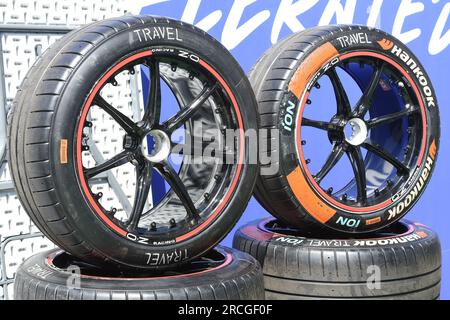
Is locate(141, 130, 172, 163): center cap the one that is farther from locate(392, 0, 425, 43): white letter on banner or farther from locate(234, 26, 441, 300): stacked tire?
locate(392, 0, 425, 43): white letter on banner

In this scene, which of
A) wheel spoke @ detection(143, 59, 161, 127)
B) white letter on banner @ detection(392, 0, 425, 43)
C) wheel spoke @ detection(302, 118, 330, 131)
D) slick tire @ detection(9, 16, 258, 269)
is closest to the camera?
slick tire @ detection(9, 16, 258, 269)

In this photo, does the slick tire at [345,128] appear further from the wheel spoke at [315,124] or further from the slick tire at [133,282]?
the slick tire at [133,282]

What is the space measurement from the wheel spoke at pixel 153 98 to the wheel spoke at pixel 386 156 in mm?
1344

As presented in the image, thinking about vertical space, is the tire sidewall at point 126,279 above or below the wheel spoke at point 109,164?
below

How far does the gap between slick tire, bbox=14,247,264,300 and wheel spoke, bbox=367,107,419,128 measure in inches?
46.1

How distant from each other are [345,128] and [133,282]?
1.66m

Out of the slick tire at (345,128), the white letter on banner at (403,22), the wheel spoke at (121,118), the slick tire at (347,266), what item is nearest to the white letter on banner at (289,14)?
the white letter on banner at (403,22)

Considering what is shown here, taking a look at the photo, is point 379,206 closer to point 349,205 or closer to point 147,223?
point 349,205

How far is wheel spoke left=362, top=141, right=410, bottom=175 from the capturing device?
3.97 metres

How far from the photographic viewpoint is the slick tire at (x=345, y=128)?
3.60m

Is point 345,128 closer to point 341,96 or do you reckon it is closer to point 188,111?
point 341,96

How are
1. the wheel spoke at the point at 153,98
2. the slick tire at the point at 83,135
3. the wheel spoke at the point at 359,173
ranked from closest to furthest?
the slick tire at the point at 83,135 → the wheel spoke at the point at 153,98 → the wheel spoke at the point at 359,173

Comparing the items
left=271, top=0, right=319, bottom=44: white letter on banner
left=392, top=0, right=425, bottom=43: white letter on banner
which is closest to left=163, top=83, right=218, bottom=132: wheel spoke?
left=271, top=0, right=319, bottom=44: white letter on banner
